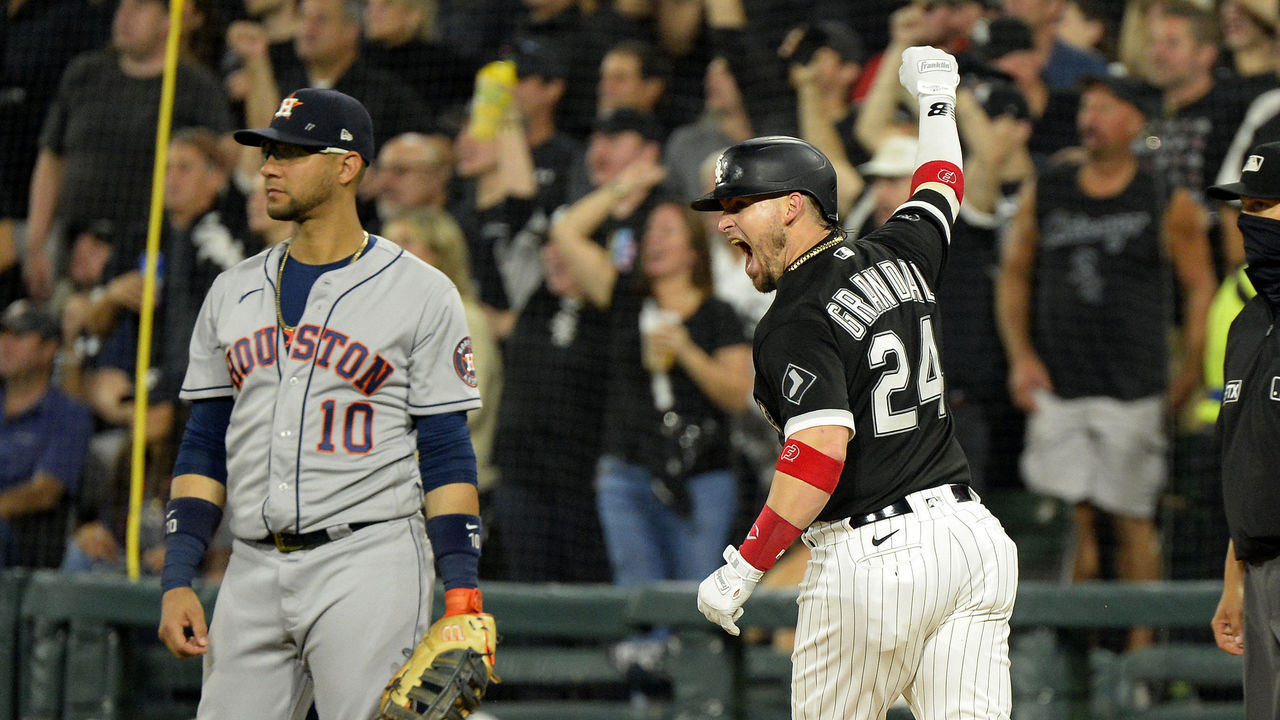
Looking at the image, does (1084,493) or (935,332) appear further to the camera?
(1084,493)

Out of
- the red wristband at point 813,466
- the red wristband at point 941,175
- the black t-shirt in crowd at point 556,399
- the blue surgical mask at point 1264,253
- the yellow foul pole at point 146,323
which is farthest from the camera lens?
the black t-shirt in crowd at point 556,399

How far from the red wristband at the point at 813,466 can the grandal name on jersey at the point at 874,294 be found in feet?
0.92

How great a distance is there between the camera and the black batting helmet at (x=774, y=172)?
2.89 metres

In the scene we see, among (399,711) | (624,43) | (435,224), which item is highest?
(624,43)

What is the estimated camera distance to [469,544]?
3.04 m

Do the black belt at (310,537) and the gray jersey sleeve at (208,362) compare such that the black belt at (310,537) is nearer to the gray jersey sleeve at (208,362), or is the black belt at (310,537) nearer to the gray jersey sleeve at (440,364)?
the gray jersey sleeve at (440,364)

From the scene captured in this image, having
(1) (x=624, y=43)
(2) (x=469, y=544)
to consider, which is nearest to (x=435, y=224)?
(1) (x=624, y=43)

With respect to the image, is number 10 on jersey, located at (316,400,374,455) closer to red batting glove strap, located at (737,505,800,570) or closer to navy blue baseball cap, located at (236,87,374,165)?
navy blue baseball cap, located at (236,87,374,165)

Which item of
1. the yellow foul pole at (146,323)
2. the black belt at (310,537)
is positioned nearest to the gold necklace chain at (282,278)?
the black belt at (310,537)

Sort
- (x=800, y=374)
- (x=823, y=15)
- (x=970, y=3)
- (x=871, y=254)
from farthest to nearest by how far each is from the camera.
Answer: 1. (x=823, y=15)
2. (x=970, y=3)
3. (x=871, y=254)
4. (x=800, y=374)

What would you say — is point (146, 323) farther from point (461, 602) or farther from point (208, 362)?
point (461, 602)

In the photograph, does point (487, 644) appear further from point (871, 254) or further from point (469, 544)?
point (871, 254)

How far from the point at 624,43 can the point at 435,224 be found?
50.9 inches

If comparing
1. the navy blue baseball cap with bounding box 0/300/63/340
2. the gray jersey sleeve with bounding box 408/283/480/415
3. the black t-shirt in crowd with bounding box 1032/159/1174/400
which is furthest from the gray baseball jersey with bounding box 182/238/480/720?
the navy blue baseball cap with bounding box 0/300/63/340
